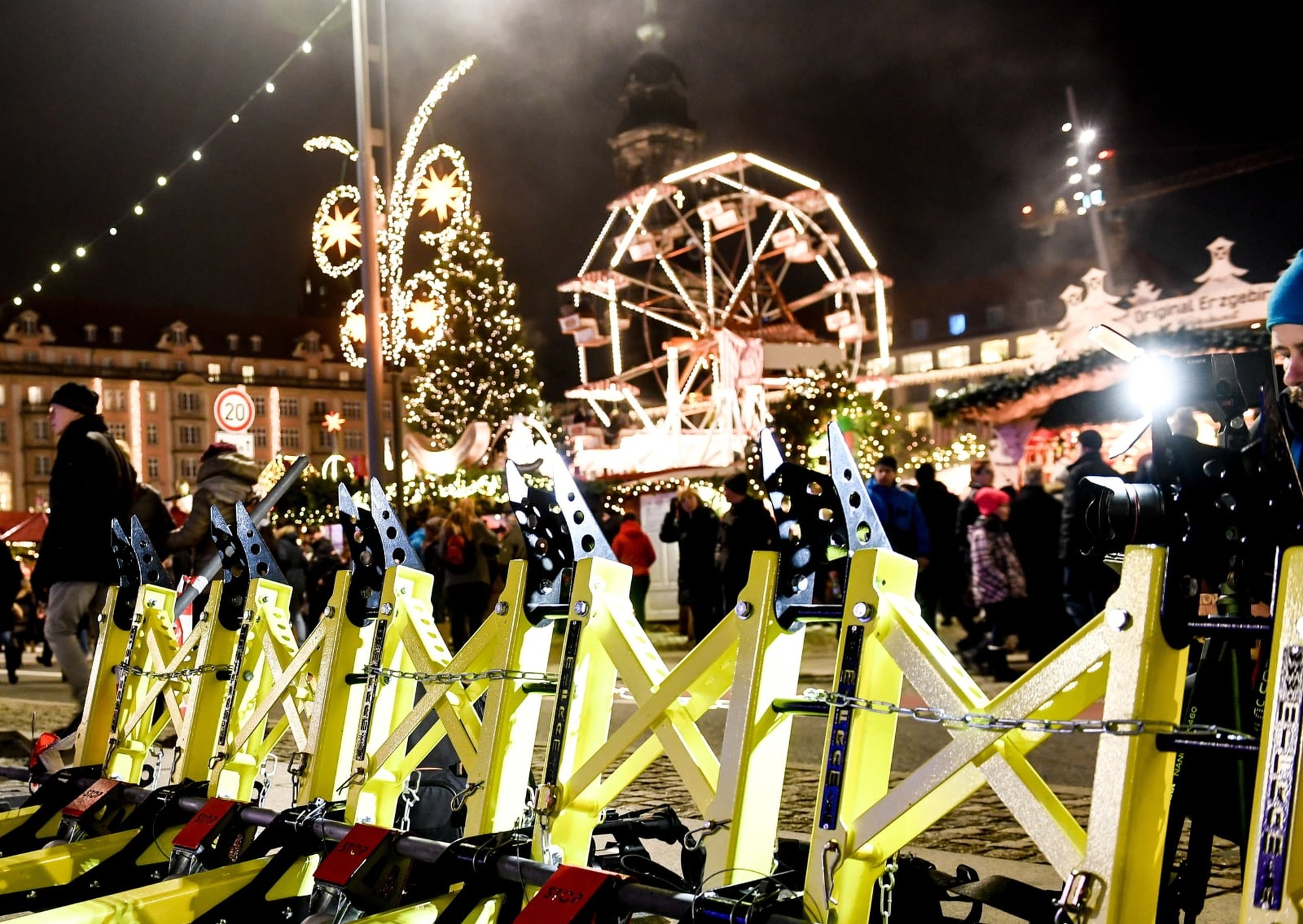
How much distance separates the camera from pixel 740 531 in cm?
1380

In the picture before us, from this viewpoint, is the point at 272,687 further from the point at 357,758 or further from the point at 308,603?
the point at 308,603

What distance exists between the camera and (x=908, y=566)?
3.36m

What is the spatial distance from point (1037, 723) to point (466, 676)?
79.2 inches

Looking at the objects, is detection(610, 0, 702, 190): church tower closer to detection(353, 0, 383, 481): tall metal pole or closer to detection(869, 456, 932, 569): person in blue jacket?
detection(353, 0, 383, 481): tall metal pole

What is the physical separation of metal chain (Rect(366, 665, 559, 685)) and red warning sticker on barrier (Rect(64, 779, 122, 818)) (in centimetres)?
151

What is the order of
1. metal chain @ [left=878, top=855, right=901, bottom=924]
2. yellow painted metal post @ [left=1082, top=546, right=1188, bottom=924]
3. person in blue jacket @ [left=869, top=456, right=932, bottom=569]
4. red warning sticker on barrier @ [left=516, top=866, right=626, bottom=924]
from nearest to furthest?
yellow painted metal post @ [left=1082, top=546, right=1188, bottom=924] → metal chain @ [left=878, top=855, right=901, bottom=924] → red warning sticker on barrier @ [left=516, top=866, right=626, bottom=924] → person in blue jacket @ [left=869, top=456, right=932, bottom=569]

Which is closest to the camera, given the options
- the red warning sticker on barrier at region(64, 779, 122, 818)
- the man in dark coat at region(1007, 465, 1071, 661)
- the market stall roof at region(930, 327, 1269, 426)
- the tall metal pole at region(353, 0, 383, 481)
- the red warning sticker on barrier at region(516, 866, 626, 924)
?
the red warning sticker on barrier at region(516, 866, 626, 924)

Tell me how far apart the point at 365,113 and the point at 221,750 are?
32.9 feet

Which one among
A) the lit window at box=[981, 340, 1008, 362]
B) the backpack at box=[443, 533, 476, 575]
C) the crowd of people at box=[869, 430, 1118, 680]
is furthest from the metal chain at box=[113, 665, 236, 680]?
the lit window at box=[981, 340, 1008, 362]

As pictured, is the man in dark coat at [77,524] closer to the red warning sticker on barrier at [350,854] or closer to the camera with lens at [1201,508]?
the red warning sticker on barrier at [350,854]

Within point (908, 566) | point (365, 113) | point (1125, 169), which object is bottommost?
point (908, 566)

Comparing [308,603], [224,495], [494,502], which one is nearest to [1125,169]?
[494,502]

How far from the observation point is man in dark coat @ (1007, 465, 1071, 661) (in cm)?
1211

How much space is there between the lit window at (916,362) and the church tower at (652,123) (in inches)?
909
